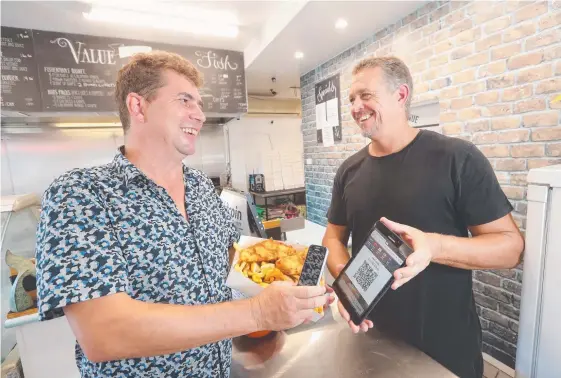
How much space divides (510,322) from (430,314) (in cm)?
135

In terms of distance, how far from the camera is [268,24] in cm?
285

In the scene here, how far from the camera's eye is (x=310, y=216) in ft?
14.2

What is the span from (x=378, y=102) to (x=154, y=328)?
122 centimetres

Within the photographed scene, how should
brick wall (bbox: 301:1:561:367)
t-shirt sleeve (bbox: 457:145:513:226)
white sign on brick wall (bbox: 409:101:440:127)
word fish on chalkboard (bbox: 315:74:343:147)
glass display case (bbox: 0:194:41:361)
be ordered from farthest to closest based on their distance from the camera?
word fish on chalkboard (bbox: 315:74:343:147), white sign on brick wall (bbox: 409:101:440:127), glass display case (bbox: 0:194:41:361), brick wall (bbox: 301:1:561:367), t-shirt sleeve (bbox: 457:145:513:226)

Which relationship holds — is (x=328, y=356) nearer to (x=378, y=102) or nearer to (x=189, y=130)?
(x=189, y=130)

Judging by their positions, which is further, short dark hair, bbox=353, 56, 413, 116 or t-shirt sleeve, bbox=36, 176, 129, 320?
short dark hair, bbox=353, 56, 413, 116

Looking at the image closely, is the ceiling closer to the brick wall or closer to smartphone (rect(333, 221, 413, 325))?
the brick wall

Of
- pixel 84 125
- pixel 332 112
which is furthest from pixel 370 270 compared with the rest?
pixel 84 125

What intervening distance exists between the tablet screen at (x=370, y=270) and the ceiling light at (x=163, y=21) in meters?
2.67

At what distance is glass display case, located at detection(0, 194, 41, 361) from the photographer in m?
1.96

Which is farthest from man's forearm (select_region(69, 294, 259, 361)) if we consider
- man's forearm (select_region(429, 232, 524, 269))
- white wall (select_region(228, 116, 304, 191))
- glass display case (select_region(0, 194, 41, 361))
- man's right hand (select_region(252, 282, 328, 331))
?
white wall (select_region(228, 116, 304, 191))

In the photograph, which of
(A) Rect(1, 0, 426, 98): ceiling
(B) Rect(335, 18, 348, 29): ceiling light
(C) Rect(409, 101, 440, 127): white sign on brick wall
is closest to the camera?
(A) Rect(1, 0, 426, 98): ceiling

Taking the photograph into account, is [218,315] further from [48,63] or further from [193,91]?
[48,63]

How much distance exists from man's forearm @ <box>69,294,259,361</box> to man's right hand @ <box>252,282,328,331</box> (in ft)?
0.19
